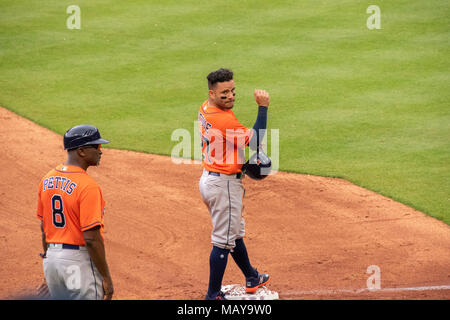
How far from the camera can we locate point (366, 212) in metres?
7.73

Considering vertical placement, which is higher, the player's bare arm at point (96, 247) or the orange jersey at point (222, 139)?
the orange jersey at point (222, 139)

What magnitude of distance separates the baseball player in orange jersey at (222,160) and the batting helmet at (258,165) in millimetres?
81

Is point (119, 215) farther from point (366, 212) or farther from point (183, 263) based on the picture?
point (366, 212)

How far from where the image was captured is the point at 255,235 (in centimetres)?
720

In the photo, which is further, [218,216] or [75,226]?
[218,216]

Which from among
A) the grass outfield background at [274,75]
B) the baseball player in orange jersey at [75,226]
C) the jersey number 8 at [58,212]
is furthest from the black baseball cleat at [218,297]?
the grass outfield background at [274,75]

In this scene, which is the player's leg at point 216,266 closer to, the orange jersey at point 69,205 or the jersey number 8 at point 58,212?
the orange jersey at point 69,205

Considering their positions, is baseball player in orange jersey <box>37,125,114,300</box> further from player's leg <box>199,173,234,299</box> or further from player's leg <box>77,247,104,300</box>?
player's leg <box>199,173,234,299</box>

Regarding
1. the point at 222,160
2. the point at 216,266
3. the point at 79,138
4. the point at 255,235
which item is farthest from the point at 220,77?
the point at 255,235

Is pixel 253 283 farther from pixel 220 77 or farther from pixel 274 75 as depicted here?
pixel 274 75

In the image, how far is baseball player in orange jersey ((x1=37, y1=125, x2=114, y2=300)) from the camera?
4.23 m

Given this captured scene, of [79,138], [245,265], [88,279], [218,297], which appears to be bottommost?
[218,297]

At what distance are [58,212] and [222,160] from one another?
5.61 ft

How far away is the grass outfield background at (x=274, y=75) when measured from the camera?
9.73m
